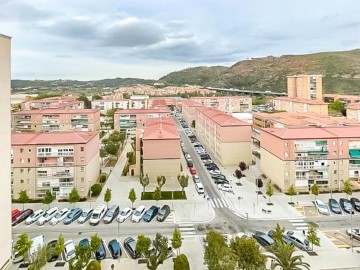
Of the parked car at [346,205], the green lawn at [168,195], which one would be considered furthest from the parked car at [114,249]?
the parked car at [346,205]

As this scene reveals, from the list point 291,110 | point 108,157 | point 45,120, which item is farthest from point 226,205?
point 291,110

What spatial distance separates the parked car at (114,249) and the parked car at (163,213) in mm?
4802

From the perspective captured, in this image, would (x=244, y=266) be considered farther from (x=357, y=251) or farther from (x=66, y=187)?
(x=66, y=187)

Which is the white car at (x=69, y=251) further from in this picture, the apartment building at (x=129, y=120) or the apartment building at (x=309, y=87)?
the apartment building at (x=309, y=87)

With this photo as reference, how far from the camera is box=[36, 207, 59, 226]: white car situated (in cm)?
2361

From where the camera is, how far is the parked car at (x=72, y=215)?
77.6ft

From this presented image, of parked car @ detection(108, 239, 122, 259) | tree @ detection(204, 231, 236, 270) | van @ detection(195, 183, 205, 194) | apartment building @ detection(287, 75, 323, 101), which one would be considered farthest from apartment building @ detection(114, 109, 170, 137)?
tree @ detection(204, 231, 236, 270)

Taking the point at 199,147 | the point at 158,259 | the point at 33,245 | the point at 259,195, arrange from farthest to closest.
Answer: the point at 199,147, the point at 259,195, the point at 33,245, the point at 158,259

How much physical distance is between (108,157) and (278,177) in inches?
917

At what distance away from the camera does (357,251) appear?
19.2m

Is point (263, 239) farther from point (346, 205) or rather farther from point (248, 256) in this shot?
point (346, 205)

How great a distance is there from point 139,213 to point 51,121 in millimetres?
39891

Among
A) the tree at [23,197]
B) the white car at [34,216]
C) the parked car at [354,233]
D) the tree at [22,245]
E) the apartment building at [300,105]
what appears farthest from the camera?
the apartment building at [300,105]

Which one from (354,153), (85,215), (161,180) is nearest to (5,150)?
(85,215)
